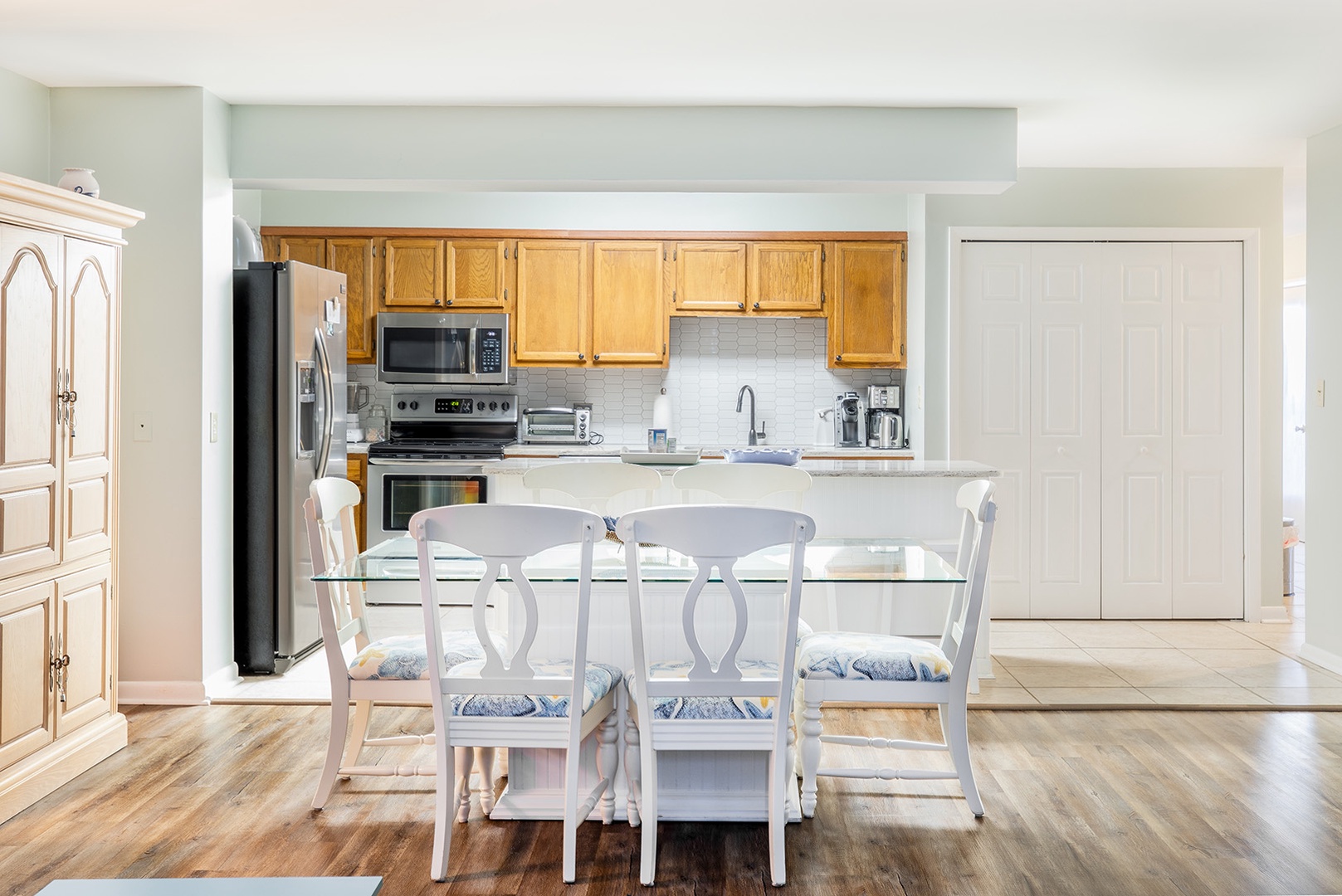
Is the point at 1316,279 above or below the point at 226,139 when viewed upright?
below

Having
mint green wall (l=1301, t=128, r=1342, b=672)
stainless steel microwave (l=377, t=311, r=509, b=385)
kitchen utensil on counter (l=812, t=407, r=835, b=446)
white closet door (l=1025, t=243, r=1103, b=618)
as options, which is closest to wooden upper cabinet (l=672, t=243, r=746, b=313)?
kitchen utensil on counter (l=812, t=407, r=835, b=446)

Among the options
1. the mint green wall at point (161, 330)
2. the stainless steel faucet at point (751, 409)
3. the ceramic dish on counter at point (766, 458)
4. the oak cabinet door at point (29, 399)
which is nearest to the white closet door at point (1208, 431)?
the stainless steel faucet at point (751, 409)

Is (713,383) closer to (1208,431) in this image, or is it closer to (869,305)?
(869,305)

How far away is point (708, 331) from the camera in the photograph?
21.0 feet

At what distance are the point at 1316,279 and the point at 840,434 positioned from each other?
251 centimetres

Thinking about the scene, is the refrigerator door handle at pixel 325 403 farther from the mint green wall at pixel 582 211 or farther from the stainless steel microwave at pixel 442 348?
the mint green wall at pixel 582 211

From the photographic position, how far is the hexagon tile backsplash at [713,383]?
6.39 meters

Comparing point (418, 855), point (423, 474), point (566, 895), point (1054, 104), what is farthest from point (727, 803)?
point (423, 474)

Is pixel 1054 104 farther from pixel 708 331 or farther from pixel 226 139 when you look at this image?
pixel 226 139

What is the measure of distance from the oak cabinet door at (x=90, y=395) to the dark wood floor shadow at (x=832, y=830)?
765 mm

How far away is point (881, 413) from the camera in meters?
6.05

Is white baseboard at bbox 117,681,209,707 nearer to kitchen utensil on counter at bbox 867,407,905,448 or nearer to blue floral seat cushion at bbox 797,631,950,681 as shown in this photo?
blue floral seat cushion at bbox 797,631,950,681

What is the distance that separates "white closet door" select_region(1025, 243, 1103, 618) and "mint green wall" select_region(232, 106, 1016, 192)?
1517 millimetres

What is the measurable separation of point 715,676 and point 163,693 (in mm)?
2535
